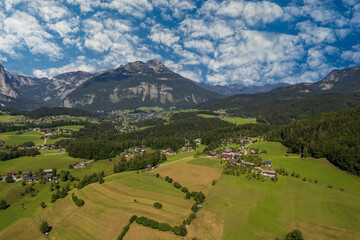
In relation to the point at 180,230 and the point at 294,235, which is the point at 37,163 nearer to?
the point at 180,230

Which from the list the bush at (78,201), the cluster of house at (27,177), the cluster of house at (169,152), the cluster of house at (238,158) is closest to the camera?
the bush at (78,201)

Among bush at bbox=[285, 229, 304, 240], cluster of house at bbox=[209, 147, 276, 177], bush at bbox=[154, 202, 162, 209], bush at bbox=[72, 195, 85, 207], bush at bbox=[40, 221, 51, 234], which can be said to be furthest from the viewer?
cluster of house at bbox=[209, 147, 276, 177]

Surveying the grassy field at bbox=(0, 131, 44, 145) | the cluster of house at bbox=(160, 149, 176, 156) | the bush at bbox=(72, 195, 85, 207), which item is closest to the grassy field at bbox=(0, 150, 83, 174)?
the bush at bbox=(72, 195, 85, 207)

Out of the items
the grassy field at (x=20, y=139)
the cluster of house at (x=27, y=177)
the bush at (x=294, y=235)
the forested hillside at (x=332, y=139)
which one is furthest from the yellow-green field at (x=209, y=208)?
the grassy field at (x=20, y=139)

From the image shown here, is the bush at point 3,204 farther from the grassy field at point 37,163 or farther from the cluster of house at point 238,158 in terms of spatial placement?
the cluster of house at point 238,158

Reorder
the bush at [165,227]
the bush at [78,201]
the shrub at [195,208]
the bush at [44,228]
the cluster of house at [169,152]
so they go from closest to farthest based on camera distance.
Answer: the bush at [165,227] < the bush at [44,228] < the shrub at [195,208] < the bush at [78,201] < the cluster of house at [169,152]

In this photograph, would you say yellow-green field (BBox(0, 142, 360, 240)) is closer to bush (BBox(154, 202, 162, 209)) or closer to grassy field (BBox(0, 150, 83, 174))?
bush (BBox(154, 202, 162, 209))

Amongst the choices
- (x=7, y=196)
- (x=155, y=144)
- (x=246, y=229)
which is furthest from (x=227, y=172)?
(x=7, y=196)

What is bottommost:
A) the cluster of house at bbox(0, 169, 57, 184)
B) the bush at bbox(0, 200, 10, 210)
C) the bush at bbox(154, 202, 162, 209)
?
the bush at bbox(0, 200, 10, 210)

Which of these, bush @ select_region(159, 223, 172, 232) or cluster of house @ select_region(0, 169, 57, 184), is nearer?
bush @ select_region(159, 223, 172, 232)
